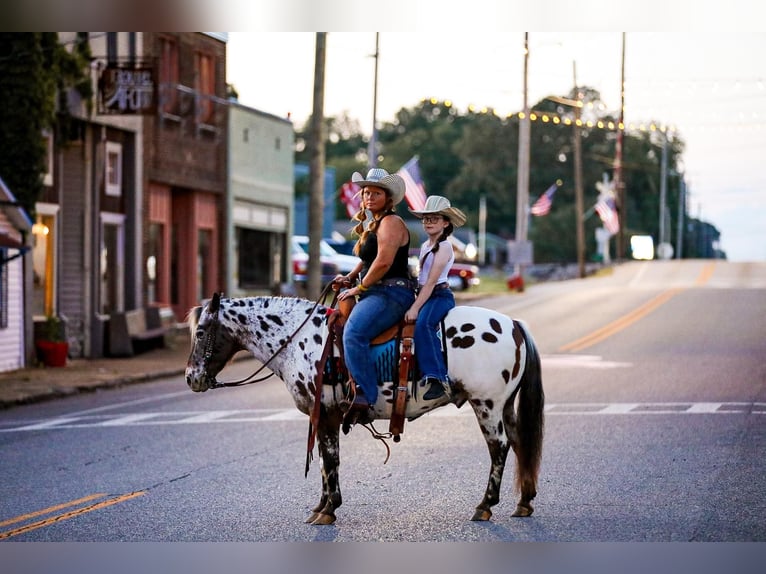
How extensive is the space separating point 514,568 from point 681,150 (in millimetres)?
104591

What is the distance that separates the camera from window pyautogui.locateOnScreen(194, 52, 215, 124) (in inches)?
1467

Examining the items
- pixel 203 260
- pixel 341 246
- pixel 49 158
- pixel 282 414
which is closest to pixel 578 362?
pixel 282 414

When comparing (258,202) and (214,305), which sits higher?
(258,202)

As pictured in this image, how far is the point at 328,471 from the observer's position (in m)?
10.8

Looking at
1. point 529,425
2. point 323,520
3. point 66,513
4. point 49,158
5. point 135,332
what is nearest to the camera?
point 323,520

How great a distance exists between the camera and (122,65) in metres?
29.0

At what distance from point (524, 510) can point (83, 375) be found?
15.8m

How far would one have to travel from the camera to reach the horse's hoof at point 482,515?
1065 centimetres

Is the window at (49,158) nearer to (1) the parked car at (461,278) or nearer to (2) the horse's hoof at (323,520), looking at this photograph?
(2) the horse's hoof at (323,520)

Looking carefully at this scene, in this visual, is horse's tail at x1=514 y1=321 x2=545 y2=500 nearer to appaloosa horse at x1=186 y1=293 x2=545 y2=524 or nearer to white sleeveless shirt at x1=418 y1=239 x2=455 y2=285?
appaloosa horse at x1=186 y1=293 x2=545 y2=524

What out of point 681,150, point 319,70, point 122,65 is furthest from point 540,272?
point 122,65

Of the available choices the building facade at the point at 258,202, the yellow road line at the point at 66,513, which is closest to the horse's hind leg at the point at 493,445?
the yellow road line at the point at 66,513

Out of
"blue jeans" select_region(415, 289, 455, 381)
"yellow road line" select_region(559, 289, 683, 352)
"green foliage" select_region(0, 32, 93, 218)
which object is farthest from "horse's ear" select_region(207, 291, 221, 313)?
"yellow road line" select_region(559, 289, 683, 352)

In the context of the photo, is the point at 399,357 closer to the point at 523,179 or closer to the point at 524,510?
the point at 524,510
